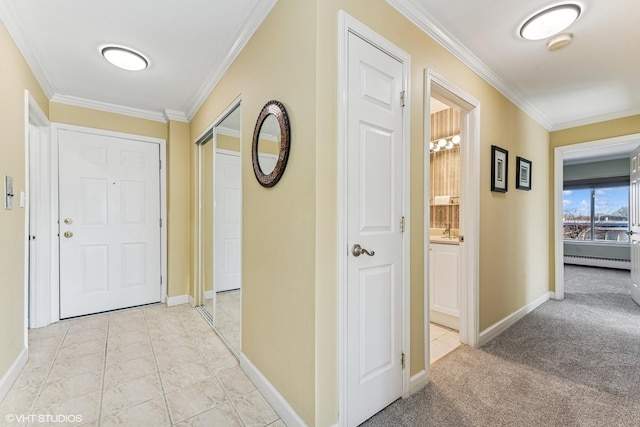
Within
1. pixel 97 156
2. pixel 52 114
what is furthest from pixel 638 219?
pixel 52 114

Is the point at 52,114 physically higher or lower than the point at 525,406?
higher

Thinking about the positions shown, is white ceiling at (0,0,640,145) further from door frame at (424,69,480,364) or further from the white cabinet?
the white cabinet

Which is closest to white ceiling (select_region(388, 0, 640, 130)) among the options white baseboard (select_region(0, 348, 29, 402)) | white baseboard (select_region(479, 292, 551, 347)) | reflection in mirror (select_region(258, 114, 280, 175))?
reflection in mirror (select_region(258, 114, 280, 175))

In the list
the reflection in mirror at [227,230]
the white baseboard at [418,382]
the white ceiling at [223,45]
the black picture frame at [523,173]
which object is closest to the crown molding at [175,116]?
the white ceiling at [223,45]

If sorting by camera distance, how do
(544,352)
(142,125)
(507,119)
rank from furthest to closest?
(142,125) → (507,119) → (544,352)

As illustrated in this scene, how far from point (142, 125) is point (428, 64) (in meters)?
3.30

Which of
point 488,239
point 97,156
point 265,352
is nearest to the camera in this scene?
point 265,352

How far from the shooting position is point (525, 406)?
1640 millimetres

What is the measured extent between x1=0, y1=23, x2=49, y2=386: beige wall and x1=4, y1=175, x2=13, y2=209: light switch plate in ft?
0.12

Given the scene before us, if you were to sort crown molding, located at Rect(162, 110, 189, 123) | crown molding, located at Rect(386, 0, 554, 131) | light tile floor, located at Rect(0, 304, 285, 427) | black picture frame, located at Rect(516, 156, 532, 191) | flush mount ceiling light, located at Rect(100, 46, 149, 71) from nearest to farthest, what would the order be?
light tile floor, located at Rect(0, 304, 285, 427) < crown molding, located at Rect(386, 0, 554, 131) < flush mount ceiling light, located at Rect(100, 46, 149, 71) < black picture frame, located at Rect(516, 156, 532, 191) < crown molding, located at Rect(162, 110, 189, 123)

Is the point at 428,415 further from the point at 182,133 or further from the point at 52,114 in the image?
the point at 52,114

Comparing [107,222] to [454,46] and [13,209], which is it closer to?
[13,209]

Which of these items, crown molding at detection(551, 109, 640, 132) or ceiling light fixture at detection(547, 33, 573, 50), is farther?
crown molding at detection(551, 109, 640, 132)

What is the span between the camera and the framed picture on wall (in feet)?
8.29
